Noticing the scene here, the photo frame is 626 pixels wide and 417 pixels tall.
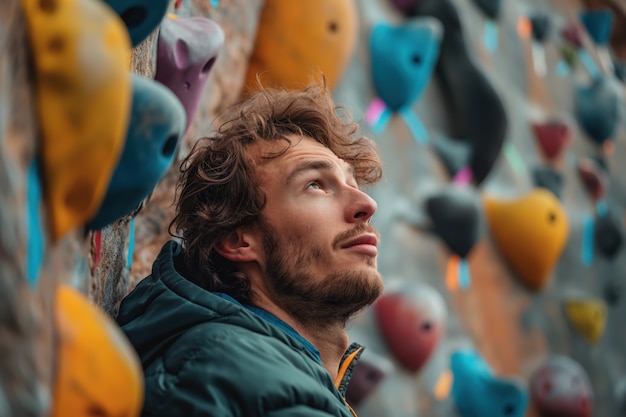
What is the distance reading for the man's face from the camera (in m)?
1.19

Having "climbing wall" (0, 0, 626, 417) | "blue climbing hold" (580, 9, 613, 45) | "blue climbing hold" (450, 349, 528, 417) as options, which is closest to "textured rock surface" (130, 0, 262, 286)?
"climbing wall" (0, 0, 626, 417)

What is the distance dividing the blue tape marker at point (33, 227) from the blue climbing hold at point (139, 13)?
30 cm

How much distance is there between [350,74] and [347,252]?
5.07 feet

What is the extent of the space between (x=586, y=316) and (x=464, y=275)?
2.07ft

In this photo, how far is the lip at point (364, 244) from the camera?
1.20 metres

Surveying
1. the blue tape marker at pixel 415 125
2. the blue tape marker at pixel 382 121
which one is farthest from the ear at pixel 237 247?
the blue tape marker at pixel 415 125

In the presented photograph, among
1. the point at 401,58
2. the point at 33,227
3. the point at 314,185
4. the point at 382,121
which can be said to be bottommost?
the point at 382,121

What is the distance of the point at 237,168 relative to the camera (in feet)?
4.30

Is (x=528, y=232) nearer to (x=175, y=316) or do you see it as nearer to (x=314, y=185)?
(x=314, y=185)

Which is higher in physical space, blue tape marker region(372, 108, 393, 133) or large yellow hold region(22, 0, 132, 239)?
large yellow hold region(22, 0, 132, 239)

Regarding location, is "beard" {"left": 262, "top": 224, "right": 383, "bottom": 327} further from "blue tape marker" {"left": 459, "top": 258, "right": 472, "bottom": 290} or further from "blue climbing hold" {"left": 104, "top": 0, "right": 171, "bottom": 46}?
"blue tape marker" {"left": 459, "top": 258, "right": 472, "bottom": 290}

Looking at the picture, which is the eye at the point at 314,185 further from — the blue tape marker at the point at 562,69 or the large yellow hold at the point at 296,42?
the blue tape marker at the point at 562,69

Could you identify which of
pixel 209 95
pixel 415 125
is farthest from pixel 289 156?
pixel 415 125

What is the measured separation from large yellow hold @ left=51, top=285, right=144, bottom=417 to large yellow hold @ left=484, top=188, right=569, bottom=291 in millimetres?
2406
